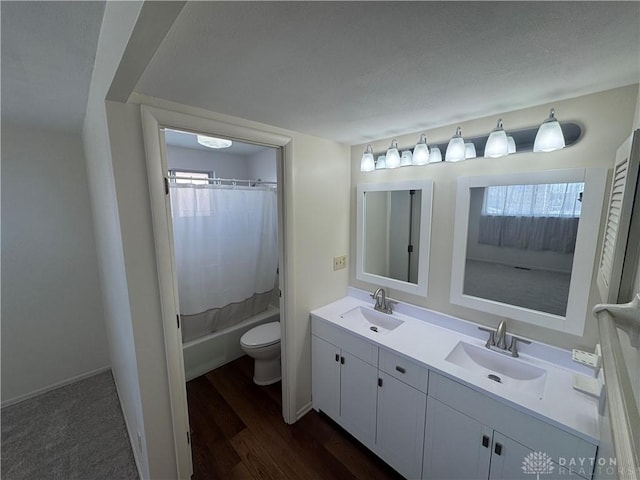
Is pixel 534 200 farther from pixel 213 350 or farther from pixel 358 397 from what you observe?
pixel 213 350

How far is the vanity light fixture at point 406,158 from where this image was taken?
5.68 feet

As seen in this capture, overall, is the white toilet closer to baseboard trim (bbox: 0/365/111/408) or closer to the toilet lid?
the toilet lid

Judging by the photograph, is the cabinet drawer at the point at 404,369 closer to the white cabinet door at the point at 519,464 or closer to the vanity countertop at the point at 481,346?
the vanity countertop at the point at 481,346

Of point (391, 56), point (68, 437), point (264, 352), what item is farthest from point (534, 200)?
point (68, 437)

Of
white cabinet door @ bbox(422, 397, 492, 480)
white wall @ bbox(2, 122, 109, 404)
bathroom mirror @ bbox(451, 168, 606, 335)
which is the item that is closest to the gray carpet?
white wall @ bbox(2, 122, 109, 404)

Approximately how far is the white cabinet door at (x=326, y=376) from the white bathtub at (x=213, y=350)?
3.54 ft

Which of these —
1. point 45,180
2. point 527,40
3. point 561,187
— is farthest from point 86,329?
point 561,187

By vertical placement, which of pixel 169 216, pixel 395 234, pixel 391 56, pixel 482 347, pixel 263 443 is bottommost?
pixel 263 443

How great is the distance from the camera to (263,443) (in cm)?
181

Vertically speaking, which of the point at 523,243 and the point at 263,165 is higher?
the point at 263,165

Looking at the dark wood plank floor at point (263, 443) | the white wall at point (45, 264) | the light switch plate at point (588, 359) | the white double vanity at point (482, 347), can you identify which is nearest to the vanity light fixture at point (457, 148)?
the white double vanity at point (482, 347)

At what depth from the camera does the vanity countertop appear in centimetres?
104

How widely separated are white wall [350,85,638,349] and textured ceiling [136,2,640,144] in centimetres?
8

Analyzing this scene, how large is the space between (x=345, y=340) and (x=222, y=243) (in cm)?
163
